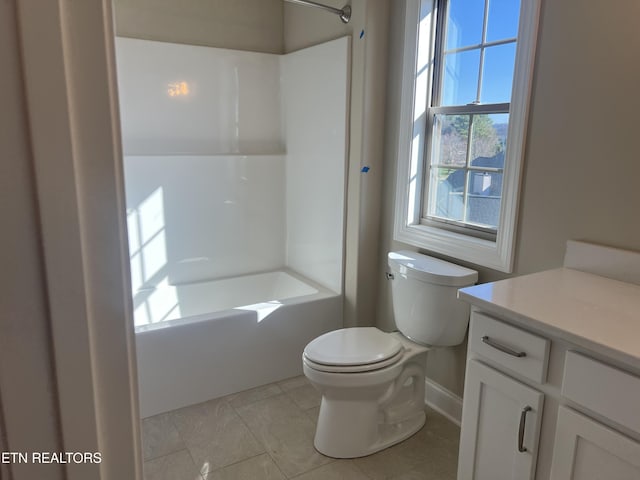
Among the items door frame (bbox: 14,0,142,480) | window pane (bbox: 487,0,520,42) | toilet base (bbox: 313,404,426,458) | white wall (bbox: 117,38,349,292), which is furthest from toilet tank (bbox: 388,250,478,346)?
door frame (bbox: 14,0,142,480)

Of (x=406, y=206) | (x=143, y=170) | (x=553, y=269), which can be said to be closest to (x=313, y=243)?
(x=406, y=206)

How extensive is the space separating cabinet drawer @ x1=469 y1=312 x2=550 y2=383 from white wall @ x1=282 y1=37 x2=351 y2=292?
1405 mm

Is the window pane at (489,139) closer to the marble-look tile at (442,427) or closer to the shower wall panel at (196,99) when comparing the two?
the marble-look tile at (442,427)

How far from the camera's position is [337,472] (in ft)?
6.60

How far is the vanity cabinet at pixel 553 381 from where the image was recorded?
3.75 ft

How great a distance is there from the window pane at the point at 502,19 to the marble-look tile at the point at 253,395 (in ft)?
6.67

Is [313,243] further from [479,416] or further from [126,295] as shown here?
[126,295]

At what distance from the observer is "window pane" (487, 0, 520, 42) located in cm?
200

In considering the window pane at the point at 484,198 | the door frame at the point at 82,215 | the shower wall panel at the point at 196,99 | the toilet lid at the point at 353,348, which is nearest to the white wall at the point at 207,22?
the shower wall panel at the point at 196,99

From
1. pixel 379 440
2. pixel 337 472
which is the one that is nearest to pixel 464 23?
pixel 379 440

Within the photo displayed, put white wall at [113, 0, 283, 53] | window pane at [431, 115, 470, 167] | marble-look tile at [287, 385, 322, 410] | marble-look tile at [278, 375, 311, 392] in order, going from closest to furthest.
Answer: window pane at [431, 115, 470, 167]
marble-look tile at [287, 385, 322, 410]
marble-look tile at [278, 375, 311, 392]
white wall at [113, 0, 283, 53]

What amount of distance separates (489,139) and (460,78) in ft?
1.17

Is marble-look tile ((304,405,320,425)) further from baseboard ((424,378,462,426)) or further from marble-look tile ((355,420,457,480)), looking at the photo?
baseboard ((424,378,462,426))

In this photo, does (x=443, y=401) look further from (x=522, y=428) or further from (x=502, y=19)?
(x=502, y=19)
